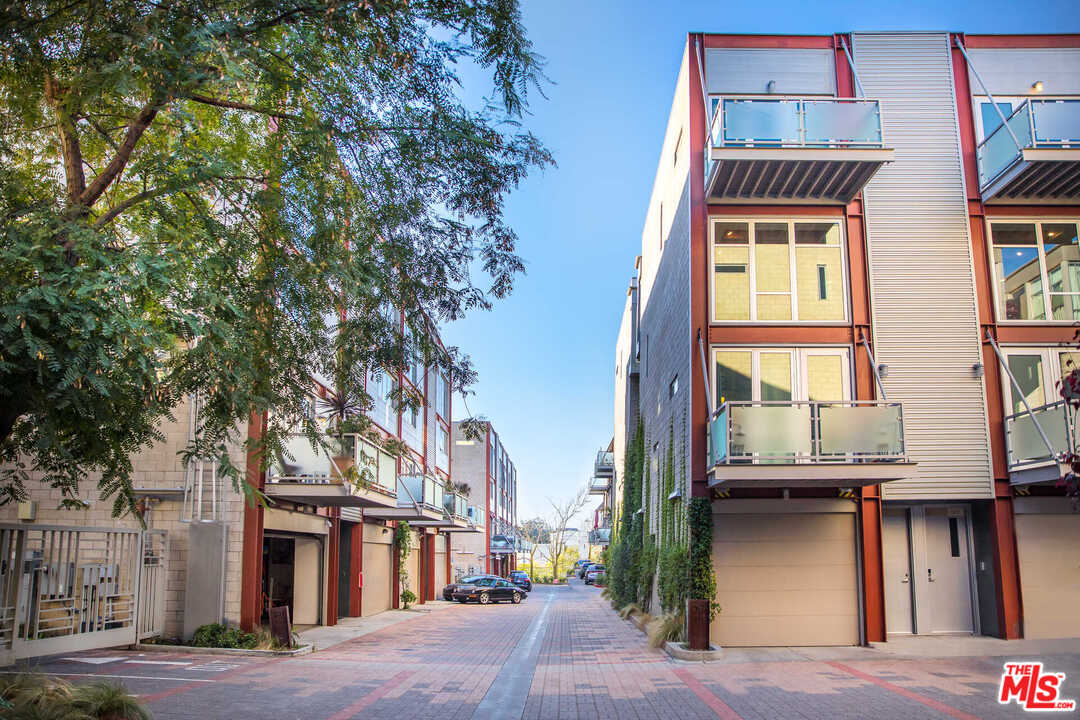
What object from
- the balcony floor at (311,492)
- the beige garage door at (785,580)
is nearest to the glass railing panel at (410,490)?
the balcony floor at (311,492)

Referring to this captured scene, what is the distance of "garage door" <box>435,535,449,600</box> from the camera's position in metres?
38.9

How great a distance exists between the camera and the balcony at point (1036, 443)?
47.2 ft

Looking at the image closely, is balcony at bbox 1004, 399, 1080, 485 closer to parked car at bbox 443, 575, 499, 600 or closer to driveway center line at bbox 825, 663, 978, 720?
driveway center line at bbox 825, 663, 978, 720

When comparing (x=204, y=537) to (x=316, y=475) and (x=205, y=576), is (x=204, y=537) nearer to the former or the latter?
(x=205, y=576)

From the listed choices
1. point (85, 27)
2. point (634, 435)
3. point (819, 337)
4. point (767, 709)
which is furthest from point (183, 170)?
point (634, 435)

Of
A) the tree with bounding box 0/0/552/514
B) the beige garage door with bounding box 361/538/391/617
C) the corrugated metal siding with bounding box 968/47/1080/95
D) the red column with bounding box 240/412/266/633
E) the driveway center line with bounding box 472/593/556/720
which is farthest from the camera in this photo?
the beige garage door with bounding box 361/538/391/617

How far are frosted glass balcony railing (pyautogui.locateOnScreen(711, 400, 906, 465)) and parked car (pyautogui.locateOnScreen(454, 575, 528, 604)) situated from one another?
22787mm

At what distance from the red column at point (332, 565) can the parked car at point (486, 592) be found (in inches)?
582

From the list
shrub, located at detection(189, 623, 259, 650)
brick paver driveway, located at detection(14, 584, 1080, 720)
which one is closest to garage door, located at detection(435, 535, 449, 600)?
brick paver driveway, located at detection(14, 584, 1080, 720)

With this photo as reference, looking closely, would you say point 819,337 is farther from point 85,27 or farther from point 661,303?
point 85,27

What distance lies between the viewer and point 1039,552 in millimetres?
15508

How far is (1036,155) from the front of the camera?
15.1m

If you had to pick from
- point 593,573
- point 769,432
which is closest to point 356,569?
point 769,432

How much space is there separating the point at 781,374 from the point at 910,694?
22.8ft
